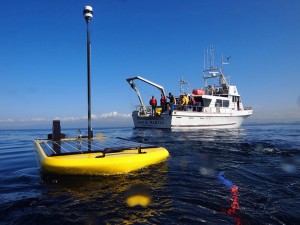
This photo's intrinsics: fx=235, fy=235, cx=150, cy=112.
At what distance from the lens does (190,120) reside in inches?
967

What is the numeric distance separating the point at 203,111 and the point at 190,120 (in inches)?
88.9

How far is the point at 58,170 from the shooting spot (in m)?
4.84

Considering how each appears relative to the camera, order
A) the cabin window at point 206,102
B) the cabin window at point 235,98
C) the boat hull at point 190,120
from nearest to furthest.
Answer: the boat hull at point 190,120 → the cabin window at point 206,102 → the cabin window at point 235,98

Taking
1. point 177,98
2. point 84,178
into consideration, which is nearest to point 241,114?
point 177,98

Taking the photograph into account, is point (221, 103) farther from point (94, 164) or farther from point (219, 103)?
point (94, 164)

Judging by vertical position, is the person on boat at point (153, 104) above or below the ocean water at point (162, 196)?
above

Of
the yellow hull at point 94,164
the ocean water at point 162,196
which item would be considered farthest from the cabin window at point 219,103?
the yellow hull at point 94,164

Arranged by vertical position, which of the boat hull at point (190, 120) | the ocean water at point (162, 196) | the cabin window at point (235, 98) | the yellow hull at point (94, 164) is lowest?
the ocean water at point (162, 196)

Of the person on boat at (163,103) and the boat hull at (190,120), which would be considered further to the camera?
the person on boat at (163,103)

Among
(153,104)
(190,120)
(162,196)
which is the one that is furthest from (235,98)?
(162,196)

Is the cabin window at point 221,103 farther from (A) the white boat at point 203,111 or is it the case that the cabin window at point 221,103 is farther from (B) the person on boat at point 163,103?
(B) the person on boat at point 163,103

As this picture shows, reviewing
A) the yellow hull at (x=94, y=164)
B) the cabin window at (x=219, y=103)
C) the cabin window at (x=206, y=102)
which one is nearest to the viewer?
the yellow hull at (x=94, y=164)

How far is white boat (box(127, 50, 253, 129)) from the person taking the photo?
78.8 ft

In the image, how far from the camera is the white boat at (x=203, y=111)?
2402cm
